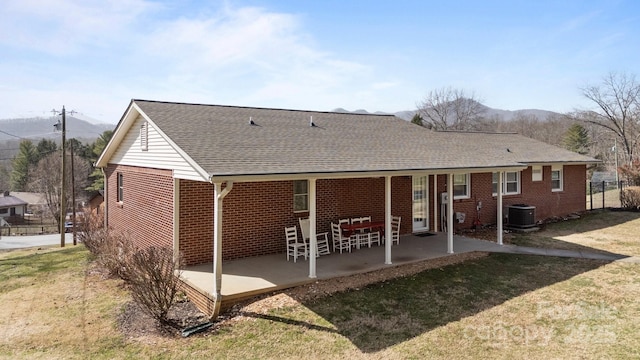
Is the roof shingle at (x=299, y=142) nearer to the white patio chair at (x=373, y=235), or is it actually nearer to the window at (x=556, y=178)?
the white patio chair at (x=373, y=235)

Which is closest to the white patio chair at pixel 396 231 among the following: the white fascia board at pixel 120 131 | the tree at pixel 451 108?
the white fascia board at pixel 120 131

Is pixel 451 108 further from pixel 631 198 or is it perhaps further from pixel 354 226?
pixel 354 226

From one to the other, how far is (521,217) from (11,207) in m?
66.5

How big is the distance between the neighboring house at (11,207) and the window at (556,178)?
6461cm

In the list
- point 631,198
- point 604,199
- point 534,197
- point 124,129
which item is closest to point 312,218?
point 124,129

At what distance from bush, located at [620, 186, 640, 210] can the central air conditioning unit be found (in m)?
8.39

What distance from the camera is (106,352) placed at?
20.8ft

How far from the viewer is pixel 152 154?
11.0m

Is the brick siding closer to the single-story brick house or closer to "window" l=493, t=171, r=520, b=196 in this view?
the single-story brick house

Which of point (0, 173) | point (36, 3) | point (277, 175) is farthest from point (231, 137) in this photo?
point (0, 173)

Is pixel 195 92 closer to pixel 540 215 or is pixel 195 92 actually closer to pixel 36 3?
pixel 36 3

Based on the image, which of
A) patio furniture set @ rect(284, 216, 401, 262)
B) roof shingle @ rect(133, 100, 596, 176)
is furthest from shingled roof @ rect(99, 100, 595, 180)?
patio furniture set @ rect(284, 216, 401, 262)

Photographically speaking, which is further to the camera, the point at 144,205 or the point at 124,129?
the point at 124,129

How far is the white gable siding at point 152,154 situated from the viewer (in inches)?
358
